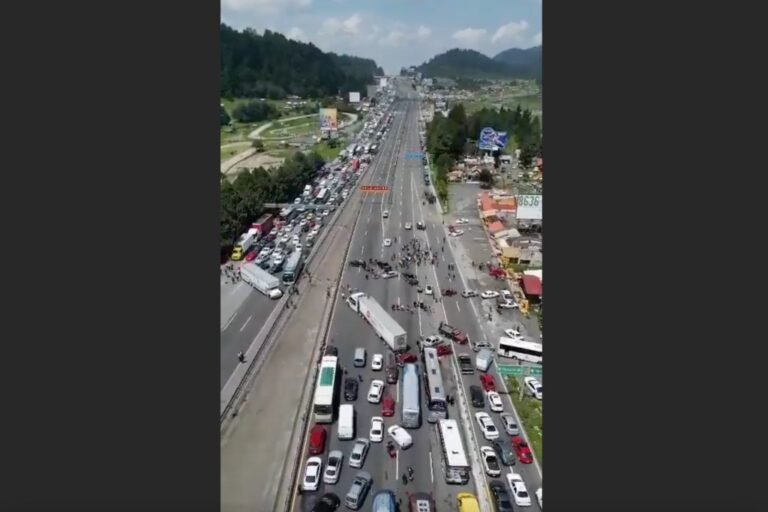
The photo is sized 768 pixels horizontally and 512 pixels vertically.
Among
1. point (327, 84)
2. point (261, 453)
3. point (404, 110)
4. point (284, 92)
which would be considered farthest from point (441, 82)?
point (261, 453)

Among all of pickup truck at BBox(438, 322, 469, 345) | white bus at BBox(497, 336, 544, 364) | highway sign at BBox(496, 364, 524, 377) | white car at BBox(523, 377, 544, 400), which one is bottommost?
white car at BBox(523, 377, 544, 400)

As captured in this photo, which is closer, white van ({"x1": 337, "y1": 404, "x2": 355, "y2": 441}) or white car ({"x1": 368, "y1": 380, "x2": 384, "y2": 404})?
white van ({"x1": 337, "y1": 404, "x2": 355, "y2": 441})

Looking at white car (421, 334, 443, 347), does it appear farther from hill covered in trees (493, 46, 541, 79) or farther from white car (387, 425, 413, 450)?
hill covered in trees (493, 46, 541, 79)

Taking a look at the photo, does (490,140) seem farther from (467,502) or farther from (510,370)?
(467,502)

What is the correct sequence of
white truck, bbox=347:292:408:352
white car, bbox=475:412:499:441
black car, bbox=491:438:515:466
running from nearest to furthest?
black car, bbox=491:438:515:466 < white car, bbox=475:412:499:441 < white truck, bbox=347:292:408:352

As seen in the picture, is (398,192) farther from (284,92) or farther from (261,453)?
(261,453)

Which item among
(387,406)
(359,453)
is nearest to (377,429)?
(387,406)

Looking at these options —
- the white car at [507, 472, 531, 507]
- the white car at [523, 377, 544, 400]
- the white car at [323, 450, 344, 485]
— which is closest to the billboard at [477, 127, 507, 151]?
the white car at [523, 377, 544, 400]
